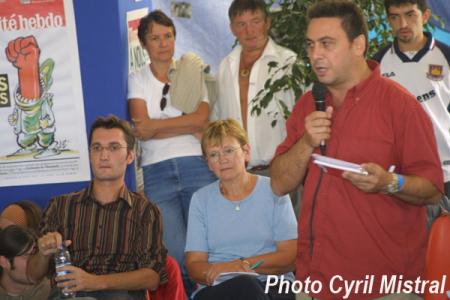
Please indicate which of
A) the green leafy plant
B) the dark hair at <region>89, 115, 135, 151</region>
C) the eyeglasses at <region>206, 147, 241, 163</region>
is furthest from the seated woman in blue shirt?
the green leafy plant

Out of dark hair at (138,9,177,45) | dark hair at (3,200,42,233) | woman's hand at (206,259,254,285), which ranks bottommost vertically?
woman's hand at (206,259,254,285)

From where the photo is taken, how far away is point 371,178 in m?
2.59

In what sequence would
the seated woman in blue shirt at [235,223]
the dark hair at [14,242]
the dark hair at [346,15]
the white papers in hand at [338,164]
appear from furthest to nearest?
the dark hair at [14,242]
the seated woman in blue shirt at [235,223]
the dark hair at [346,15]
the white papers in hand at [338,164]

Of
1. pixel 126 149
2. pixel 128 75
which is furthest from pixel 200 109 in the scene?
pixel 126 149

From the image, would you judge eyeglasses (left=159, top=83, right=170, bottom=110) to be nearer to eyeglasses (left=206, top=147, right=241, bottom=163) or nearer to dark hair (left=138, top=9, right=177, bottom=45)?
dark hair (left=138, top=9, right=177, bottom=45)

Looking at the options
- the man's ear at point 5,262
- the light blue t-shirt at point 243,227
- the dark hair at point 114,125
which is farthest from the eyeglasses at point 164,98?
the man's ear at point 5,262

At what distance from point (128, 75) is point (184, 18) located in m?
0.93

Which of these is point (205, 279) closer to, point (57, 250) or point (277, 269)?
point (277, 269)

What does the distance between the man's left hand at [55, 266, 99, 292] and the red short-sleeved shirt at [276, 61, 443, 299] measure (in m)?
1.22

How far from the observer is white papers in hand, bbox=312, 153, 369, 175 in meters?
2.59

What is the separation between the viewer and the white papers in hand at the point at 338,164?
8.49 feet

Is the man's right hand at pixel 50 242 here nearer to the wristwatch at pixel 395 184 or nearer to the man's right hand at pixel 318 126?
the man's right hand at pixel 318 126

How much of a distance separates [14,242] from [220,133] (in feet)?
4.03

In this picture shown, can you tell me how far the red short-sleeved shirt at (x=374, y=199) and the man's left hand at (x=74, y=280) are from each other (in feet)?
4.00
